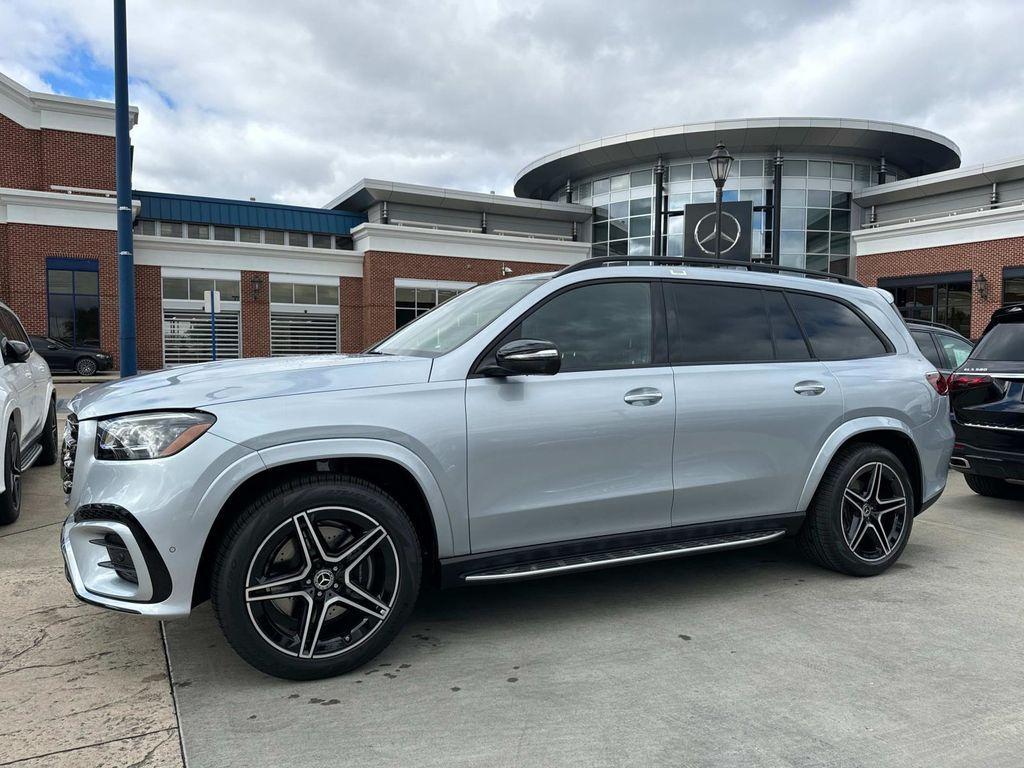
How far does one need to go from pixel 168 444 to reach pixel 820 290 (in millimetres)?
3768

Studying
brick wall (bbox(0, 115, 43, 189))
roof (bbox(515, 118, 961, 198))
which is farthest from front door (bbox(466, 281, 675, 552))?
roof (bbox(515, 118, 961, 198))

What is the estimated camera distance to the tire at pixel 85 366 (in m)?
25.3

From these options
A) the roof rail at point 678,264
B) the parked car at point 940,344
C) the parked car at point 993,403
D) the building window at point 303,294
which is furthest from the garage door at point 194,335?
the roof rail at point 678,264

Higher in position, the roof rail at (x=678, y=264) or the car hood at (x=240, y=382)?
the roof rail at (x=678, y=264)

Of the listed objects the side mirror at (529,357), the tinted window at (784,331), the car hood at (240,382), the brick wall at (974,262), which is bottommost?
the car hood at (240,382)

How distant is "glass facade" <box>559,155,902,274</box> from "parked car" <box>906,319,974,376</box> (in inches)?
974

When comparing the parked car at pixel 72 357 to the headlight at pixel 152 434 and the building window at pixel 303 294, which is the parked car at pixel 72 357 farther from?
the headlight at pixel 152 434

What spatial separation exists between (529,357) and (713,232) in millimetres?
11185

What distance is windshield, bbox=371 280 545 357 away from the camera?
148 inches

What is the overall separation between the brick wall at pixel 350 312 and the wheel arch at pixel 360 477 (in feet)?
95.8

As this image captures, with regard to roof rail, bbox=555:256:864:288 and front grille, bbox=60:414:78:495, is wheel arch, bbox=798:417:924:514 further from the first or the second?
front grille, bbox=60:414:78:495

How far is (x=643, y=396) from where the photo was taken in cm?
378

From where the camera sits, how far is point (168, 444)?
9.73 feet

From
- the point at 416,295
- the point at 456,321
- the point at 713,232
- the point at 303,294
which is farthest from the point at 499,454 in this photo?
the point at 303,294
